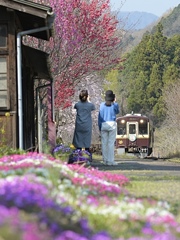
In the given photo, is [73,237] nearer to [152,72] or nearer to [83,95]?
[83,95]

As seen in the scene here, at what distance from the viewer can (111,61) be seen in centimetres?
2570

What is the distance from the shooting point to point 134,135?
41.7 meters

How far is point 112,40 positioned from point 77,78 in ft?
6.05

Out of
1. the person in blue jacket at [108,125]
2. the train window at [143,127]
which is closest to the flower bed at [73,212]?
the person in blue jacket at [108,125]

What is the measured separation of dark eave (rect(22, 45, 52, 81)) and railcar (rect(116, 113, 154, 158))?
22913 mm

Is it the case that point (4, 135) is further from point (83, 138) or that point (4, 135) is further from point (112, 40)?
point (112, 40)

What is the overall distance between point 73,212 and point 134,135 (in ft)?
120

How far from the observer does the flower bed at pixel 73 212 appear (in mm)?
4016

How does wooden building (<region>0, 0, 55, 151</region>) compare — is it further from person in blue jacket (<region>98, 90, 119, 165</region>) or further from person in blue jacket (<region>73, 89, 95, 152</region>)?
person in blue jacket (<region>98, 90, 119, 165</region>)

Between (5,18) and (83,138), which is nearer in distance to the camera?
(5,18)

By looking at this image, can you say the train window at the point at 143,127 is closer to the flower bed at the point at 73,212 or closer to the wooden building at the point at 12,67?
the wooden building at the point at 12,67

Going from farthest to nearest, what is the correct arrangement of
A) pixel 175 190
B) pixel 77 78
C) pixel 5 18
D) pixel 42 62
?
pixel 77 78 → pixel 42 62 → pixel 5 18 → pixel 175 190

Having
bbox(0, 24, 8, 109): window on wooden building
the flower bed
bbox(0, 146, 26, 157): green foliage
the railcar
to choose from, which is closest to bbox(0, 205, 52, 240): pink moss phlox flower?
the flower bed

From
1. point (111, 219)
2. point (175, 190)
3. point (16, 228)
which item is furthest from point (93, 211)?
point (175, 190)
